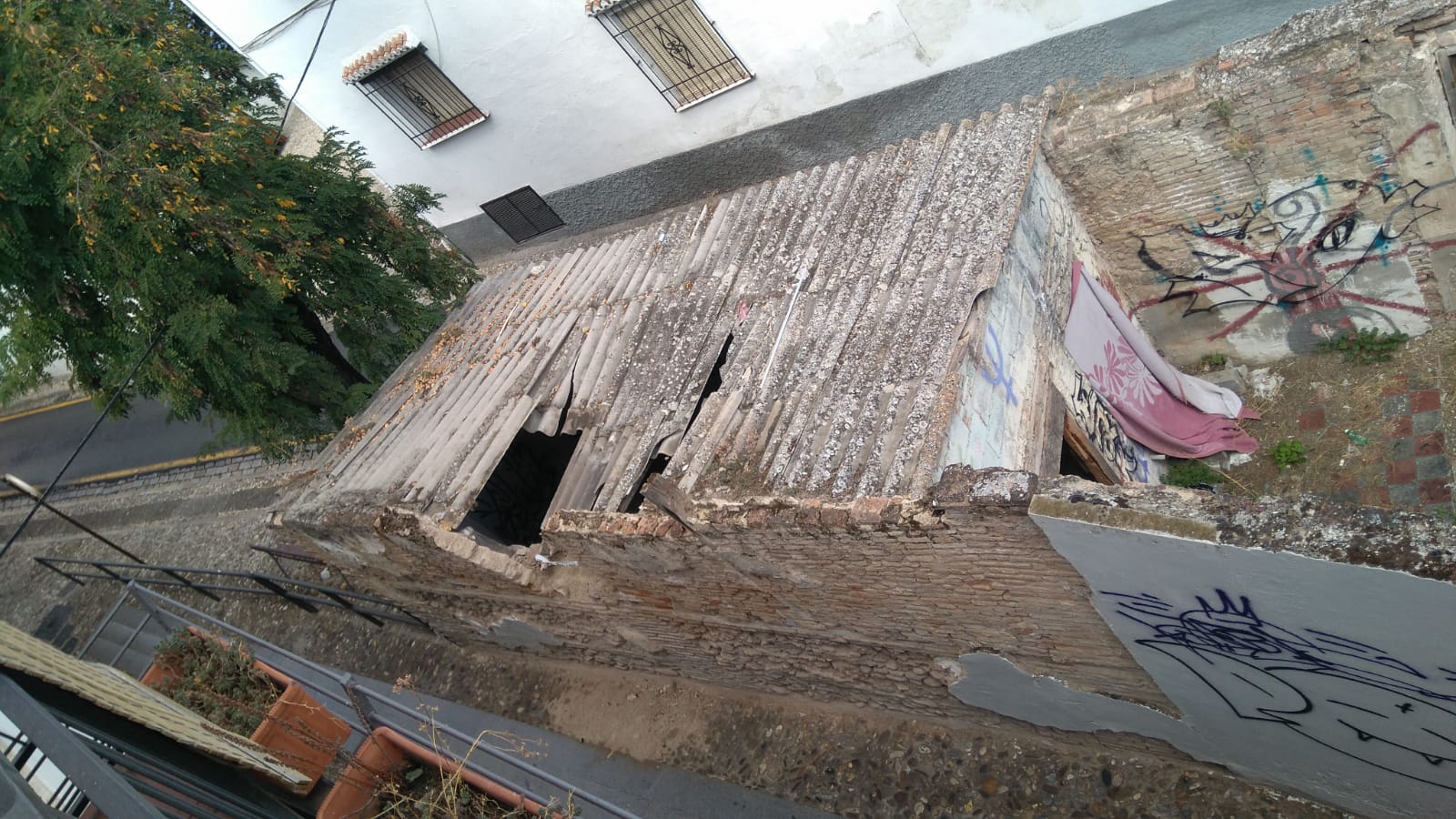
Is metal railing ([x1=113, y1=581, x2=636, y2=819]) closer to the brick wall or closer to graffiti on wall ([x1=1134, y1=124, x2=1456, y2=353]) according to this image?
the brick wall

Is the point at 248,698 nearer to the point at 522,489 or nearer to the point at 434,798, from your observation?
the point at 434,798

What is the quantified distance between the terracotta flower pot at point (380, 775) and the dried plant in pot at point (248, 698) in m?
0.33

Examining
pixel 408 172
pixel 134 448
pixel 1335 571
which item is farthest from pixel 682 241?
pixel 134 448

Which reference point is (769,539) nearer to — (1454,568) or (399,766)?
(1454,568)

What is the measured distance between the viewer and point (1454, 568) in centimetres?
329

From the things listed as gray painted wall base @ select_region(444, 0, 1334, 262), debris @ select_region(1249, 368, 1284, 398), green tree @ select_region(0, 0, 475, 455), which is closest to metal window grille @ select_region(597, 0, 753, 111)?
gray painted wall base @ select_region(444, 0, 1334, 262)

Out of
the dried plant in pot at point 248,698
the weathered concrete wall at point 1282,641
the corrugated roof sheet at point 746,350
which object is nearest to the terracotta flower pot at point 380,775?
the dried plant in pot at point 248,698

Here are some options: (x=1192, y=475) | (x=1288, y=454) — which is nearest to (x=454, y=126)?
(x=1192, y=475)

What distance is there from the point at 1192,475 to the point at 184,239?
9007mm

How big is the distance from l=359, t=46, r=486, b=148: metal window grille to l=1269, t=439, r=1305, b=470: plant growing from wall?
10400 mm

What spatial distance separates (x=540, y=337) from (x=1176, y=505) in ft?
17.8

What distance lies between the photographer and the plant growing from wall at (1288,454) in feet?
23.7

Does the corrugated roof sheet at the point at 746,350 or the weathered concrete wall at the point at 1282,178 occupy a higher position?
the weathered concrete wall at the point at 1282,178

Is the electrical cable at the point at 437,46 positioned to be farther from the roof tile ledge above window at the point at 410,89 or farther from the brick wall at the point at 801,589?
the brick wall at the point at 801,589
